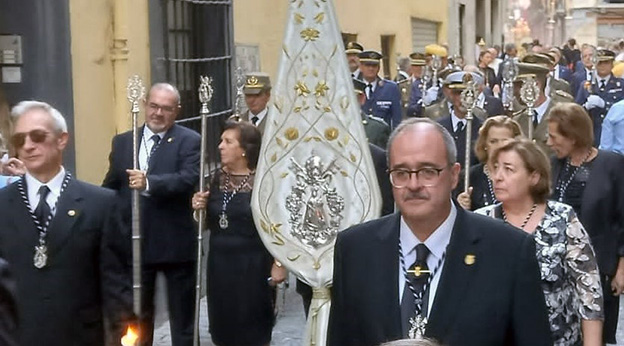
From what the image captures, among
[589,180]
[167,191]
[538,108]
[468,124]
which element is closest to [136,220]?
[167,191]

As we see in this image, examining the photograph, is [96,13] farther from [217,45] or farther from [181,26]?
[217,45]

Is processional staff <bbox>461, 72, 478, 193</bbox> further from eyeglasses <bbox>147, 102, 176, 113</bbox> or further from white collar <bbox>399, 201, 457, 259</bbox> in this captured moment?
white collar <bbox>399, 201, 457, 259</bbox>

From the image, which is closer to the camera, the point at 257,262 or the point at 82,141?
the point at 257,262

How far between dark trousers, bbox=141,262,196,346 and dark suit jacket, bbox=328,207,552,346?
14.2 ft

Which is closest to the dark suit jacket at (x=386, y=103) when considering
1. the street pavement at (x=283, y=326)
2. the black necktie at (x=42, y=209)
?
the street pavement at (x=283, y=326)

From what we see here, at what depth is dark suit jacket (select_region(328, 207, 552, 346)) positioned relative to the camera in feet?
→ 14.3

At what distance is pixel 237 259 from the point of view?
8.56 meters

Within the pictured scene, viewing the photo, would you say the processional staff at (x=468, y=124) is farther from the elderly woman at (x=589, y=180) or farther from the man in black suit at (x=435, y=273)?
the man in black suit at (x=435, y=273)

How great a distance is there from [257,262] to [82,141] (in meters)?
3.20

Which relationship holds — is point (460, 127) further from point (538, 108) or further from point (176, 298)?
point (176, 298)

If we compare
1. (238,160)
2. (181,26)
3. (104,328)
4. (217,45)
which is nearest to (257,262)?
(238,160)

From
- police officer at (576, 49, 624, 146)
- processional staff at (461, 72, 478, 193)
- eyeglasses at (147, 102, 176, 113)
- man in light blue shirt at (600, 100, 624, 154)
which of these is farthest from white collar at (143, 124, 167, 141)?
police officer at (576, 49, 624, 146)

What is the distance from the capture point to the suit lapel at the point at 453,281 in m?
4.34

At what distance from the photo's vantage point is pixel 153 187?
8500 millimetres
